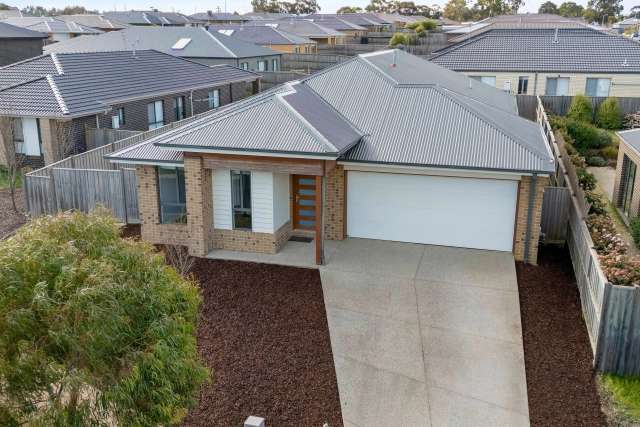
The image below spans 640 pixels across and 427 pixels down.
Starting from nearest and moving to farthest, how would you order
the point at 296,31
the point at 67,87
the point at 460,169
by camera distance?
1. the point at 460,169
2. the point at 67,87
3. the point at 296,31

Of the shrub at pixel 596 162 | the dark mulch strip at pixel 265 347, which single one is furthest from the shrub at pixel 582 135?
the dark mulch strip at pixel 265 347

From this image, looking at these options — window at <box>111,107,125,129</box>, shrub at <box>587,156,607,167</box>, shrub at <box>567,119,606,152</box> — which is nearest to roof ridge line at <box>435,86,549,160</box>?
shrub at <box>587,156,607,167</box>

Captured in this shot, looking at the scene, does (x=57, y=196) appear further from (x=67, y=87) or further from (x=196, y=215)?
(x=67, y=87)

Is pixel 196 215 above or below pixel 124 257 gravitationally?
below

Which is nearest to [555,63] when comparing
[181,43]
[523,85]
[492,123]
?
[523,85]

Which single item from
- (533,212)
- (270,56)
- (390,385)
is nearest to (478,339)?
(390,385)
